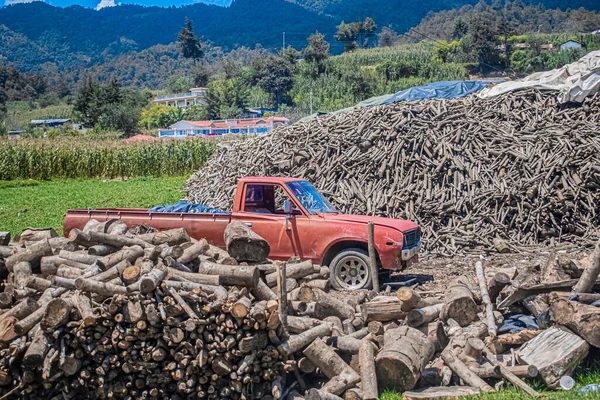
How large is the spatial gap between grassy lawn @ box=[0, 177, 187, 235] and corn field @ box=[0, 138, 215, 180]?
1642 mm

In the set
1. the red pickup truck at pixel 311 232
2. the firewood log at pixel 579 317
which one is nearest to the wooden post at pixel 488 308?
the firewood log at pixel 579 317

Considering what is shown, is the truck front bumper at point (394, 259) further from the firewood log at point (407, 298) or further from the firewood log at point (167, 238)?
the firewood log at point (167, 238)

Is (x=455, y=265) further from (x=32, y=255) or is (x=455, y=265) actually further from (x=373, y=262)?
(x=32, y=255)

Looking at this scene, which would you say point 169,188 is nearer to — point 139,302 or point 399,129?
point 399,129

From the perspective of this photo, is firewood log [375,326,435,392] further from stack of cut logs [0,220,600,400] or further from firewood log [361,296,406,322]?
firewood log [361,296,406,322]

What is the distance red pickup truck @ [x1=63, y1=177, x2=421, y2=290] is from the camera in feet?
33.5

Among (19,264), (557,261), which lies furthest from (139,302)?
(557,261)

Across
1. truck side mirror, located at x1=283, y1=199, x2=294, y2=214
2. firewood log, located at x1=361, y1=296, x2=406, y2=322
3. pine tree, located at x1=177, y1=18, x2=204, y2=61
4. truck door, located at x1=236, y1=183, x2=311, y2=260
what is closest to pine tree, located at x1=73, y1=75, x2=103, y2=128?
pine tree, located at x1=177, y1=18, x2=204, y2=61

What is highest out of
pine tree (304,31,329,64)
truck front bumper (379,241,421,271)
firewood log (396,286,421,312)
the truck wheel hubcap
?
pine tree (304,31,329,64)

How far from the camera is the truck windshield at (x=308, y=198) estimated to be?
1076 cm

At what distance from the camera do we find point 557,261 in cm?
831

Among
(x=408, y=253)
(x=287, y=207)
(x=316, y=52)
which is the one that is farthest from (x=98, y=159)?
(x=316, y=52)

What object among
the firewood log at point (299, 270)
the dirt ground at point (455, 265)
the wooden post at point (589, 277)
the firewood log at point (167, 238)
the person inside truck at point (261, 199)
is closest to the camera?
the wooden post at point (589, 277)

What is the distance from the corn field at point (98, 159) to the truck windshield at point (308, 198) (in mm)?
25876
